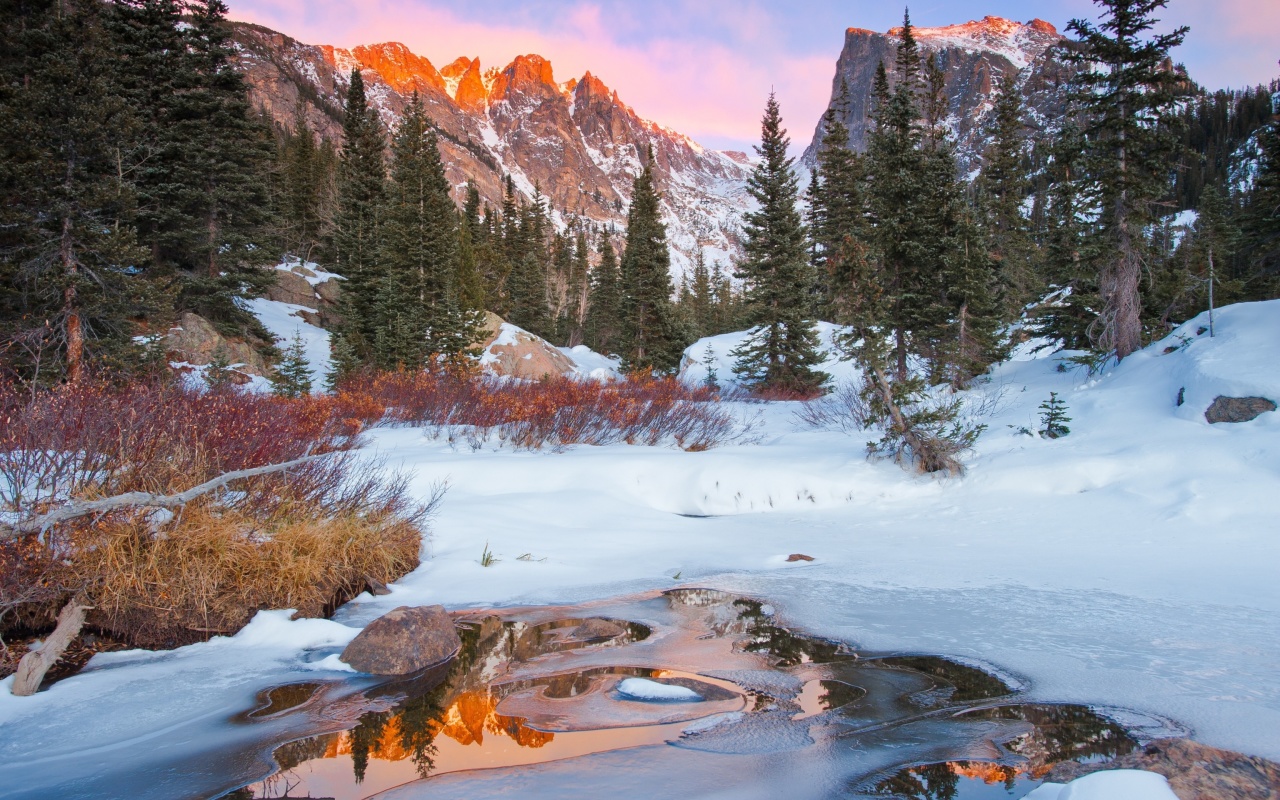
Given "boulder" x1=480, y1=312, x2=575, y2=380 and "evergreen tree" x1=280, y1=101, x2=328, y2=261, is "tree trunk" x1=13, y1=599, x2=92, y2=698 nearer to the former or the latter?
"boulder" x1=480, y1=312, x2=575, y2=380

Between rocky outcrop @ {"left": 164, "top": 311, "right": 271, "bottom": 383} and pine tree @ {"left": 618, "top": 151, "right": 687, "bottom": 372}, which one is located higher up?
pine tree @ {"left": 618, "top": 151, "right": 687, "bottom": 372}

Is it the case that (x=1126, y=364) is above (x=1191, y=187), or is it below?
below

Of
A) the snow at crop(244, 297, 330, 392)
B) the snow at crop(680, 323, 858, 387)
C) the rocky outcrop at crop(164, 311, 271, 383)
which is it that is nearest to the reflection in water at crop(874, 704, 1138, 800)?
the snow at crop(680, 323, 858, 387)

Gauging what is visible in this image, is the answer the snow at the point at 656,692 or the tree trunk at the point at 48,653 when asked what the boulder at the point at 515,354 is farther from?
the snow at the point at 656,692

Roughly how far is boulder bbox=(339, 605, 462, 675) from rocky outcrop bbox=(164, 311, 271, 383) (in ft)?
58.3

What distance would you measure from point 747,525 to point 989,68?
234257 mm

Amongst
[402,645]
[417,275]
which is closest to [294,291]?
[417,275]

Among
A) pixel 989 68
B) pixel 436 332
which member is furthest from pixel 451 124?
pixel 436 332

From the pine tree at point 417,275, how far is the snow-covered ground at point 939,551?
10.5 m

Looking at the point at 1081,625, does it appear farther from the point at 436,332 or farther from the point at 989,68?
the point at 989,68

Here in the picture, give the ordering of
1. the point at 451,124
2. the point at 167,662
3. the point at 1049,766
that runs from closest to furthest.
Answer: the point at 1049,766 → the point at 167,662 → the point at 451,124

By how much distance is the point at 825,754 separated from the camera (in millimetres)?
3293

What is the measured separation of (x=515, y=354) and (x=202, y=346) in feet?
35.6

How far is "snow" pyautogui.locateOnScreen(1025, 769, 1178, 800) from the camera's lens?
2.32 meters
